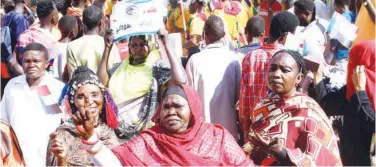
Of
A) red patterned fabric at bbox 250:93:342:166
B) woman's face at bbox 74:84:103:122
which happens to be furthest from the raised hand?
red patterned fabric at bbox 250:93:342:166

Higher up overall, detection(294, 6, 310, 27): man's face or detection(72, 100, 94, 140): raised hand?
detection(294, 6, 310, 27): man's face

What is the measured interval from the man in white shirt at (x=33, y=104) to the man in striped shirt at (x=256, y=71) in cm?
147

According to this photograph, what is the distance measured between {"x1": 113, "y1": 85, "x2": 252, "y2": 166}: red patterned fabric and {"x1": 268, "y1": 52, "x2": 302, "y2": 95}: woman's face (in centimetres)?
46

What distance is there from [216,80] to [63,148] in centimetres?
245

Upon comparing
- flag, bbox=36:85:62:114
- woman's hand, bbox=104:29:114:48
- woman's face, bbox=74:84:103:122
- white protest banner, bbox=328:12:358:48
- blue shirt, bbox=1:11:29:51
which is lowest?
flag, bbox=36:85:62:114

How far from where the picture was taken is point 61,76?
7.73 m

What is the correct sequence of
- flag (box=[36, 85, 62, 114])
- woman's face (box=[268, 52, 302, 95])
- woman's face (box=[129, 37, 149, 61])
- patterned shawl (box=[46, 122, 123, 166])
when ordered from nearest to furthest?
patterned shawl (box=[46, 122, 123, 166])
woman's face (box=[268, 52, 302, 95])
flag (box=[36, 85, 62, 114])
woman's face (box=[129, 37, 149, 61])

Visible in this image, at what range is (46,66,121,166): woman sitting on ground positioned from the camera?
525cm

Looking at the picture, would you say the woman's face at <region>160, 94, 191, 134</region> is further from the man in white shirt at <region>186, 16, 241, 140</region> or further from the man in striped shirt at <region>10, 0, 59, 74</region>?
the man in striped shirt at <region>10, 0, 59, 74</region>

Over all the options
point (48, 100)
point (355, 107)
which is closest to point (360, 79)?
point (355, 107)

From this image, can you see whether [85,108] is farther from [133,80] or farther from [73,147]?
[133,80]

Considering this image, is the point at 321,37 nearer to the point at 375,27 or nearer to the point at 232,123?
the point at 375,27

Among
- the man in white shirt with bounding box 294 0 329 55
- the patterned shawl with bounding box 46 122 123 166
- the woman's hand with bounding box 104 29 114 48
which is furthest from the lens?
the man in white shirt with bounding box 294 0 329 55

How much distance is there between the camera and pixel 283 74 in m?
5.43
